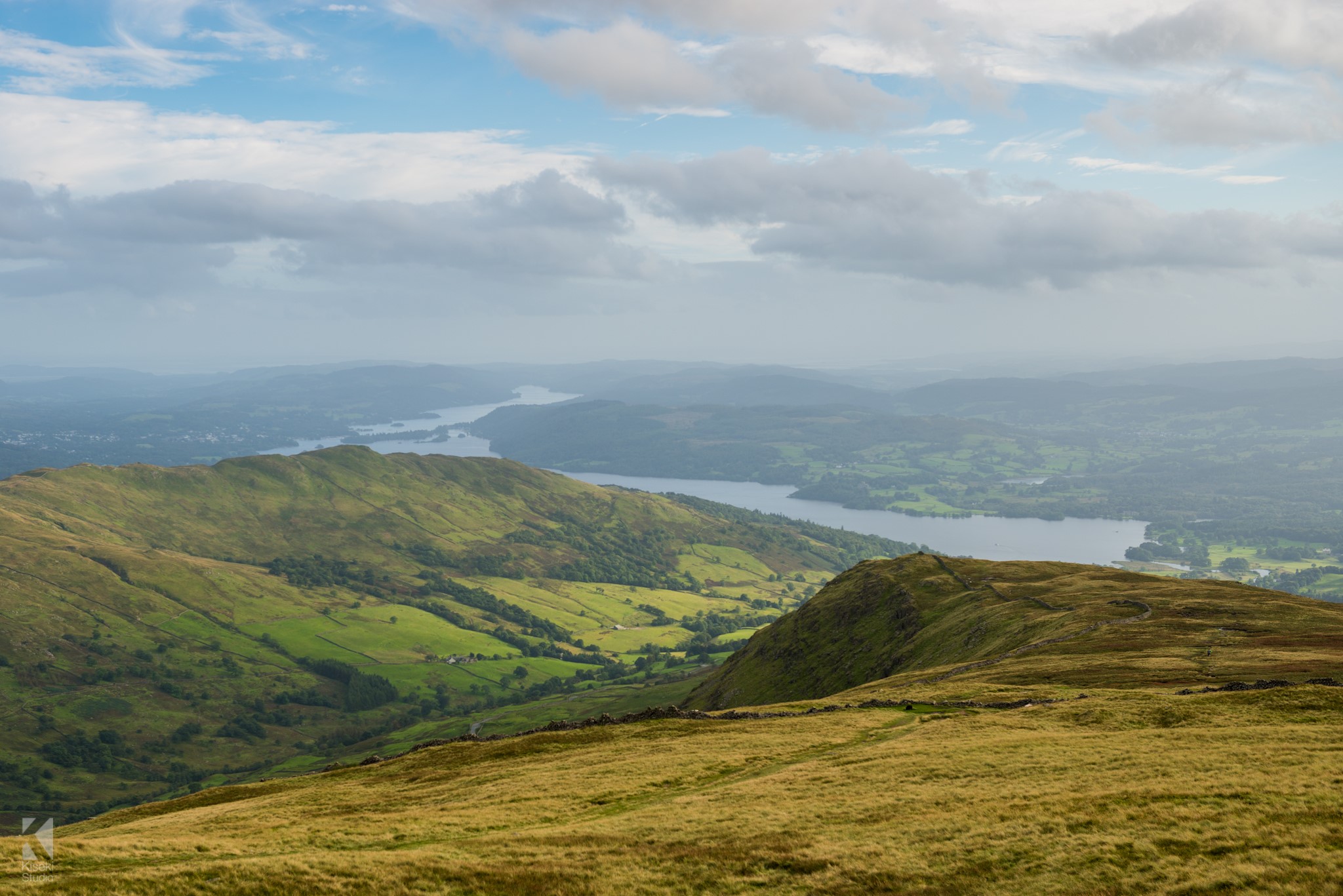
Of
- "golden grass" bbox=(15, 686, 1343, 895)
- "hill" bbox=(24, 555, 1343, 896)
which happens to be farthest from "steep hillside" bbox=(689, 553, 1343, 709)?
"golden grass" bbox=(15, 686, 1343, 895)

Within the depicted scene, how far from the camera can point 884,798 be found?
129 feet

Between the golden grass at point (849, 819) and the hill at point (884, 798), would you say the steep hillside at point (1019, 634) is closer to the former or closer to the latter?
the hill at point (884, 798)

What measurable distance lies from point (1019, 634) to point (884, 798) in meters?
62.4

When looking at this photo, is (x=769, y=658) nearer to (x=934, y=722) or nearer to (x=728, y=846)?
(x=934, y=722)

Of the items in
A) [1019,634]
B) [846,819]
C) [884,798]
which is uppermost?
[846,819]

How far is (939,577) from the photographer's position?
445 ft

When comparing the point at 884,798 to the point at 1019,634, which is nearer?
the point at 884,798

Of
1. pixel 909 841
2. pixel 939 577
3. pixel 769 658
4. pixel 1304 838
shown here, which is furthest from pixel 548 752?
pixel 939 577

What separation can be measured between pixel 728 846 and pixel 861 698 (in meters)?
42.3

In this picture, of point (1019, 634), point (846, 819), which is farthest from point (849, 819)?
point (1019, 634)

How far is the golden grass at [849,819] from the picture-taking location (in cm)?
2884

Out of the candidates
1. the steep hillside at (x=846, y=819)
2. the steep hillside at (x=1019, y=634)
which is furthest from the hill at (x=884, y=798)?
the steep hillside at (x=1019, y=634)

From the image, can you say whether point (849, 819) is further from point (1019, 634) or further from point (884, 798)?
point (1019, 634)

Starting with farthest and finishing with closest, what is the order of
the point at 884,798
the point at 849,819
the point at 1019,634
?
the point at 1019,634
the point at 884,798
the point at 849,819
